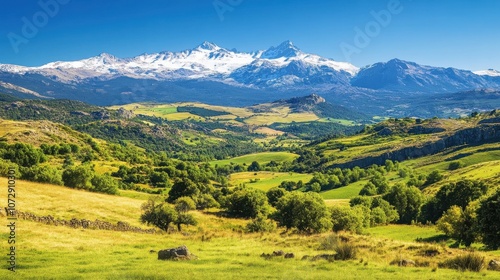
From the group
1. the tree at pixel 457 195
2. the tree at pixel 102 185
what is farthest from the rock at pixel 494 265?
the tree at pixel 102 185

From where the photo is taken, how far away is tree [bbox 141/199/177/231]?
195 feet

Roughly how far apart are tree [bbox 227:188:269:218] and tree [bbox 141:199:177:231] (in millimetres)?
33359

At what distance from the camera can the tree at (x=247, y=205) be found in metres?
91.9

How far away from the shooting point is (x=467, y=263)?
28688 mm

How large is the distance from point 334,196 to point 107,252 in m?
174

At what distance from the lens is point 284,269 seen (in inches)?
1138

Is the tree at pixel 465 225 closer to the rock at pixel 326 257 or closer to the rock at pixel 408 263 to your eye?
the rock at pixel 408 263

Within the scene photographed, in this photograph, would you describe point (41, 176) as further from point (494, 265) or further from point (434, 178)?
point (434, 178)

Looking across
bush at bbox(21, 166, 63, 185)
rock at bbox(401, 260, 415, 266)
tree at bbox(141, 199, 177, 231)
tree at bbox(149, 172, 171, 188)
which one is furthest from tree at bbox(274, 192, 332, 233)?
tree at bbox(149, 172, 171, 188)

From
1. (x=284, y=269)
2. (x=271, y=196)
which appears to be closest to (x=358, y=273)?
(x=284, y=269)

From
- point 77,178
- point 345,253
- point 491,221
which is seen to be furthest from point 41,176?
point 491,221

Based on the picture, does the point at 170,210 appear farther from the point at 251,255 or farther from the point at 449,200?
the point at 449,200

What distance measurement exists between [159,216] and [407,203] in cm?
8682

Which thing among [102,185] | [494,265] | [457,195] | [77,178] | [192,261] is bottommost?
[192,261]
